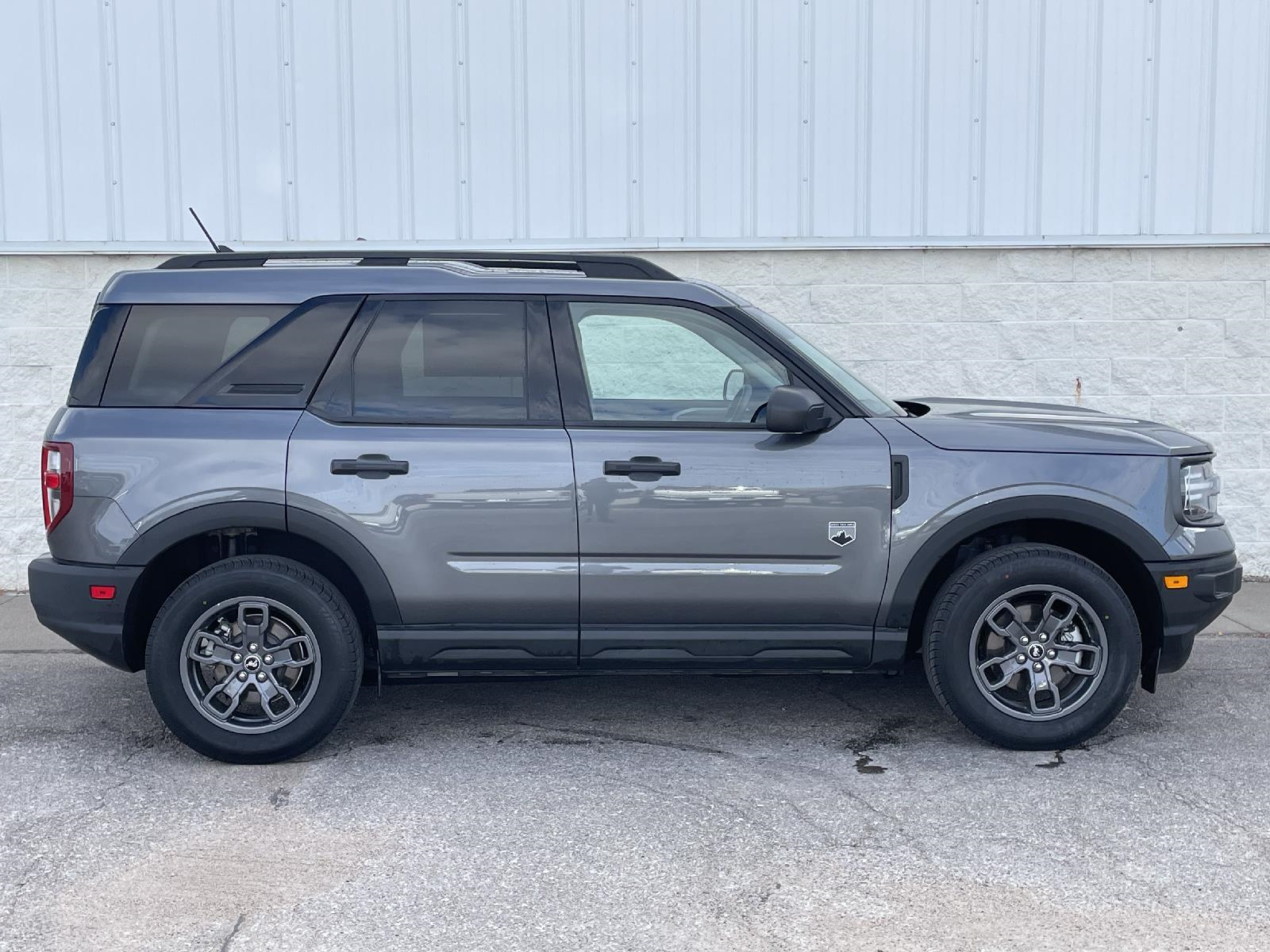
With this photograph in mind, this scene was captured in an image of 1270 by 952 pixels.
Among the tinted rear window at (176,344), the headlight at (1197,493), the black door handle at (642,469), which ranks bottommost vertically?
the headlight at (1197,493)

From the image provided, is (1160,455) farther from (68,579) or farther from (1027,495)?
(68,579)

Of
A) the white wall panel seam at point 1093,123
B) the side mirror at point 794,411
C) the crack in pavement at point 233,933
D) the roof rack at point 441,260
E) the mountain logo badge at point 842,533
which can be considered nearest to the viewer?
the crack in pavement at point 233,933

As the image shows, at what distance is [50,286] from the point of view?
336 inches

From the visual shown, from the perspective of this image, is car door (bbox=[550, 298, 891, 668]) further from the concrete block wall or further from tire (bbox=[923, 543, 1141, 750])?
Answer: the concrete block wall

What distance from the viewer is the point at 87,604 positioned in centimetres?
483

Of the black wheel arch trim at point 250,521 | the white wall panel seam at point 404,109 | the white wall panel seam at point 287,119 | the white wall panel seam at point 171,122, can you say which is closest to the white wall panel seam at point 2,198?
the white wall panel seam at point 171,122

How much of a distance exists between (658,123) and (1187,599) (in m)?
5.03

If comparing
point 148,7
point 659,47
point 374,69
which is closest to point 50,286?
point 148,7

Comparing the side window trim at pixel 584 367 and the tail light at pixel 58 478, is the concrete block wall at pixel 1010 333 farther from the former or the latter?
the tail light at pixel 58 478

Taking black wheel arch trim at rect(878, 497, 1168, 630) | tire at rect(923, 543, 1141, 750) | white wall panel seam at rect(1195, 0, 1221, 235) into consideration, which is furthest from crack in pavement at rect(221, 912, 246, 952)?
white wall panel seam at rect(1195, 0, 1221, 235)

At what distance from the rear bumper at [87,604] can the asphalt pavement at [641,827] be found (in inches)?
18.4

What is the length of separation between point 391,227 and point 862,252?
10.4ft

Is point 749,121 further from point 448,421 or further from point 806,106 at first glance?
point 448,421

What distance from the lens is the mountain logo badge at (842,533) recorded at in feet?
15.9
